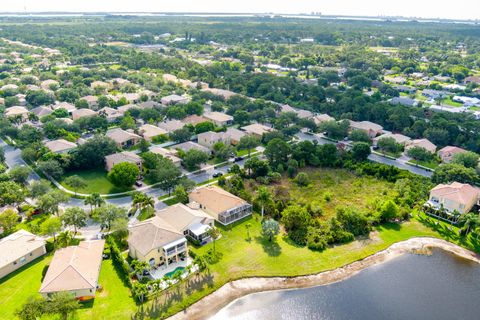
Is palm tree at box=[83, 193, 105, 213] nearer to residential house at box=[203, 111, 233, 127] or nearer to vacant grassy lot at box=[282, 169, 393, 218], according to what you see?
vacant grassy lot at box=[282, 169, 393, 218]

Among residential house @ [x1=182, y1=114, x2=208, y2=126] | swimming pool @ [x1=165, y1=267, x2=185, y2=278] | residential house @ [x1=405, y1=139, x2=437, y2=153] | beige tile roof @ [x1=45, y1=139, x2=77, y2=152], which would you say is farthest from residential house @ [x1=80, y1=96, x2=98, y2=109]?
residential house @ [x1=405, y1=139, x2=437, y2=153]

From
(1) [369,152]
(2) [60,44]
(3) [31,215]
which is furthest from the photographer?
(2) [60,44]

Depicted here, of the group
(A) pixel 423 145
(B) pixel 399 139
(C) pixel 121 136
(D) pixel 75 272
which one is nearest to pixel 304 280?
(D) pixel 75 272

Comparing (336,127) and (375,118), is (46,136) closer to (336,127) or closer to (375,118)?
(336,127)

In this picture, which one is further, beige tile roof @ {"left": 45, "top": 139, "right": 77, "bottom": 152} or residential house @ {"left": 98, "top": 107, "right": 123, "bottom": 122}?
residential house @ {"left": 98, "top": 107, "right": 123, "bottom": 122}

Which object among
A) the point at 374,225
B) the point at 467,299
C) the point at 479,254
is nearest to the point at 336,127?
the point at 374,225

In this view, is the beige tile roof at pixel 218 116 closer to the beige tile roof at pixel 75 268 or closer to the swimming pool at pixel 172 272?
the beige tile roof at pixel 75 268
